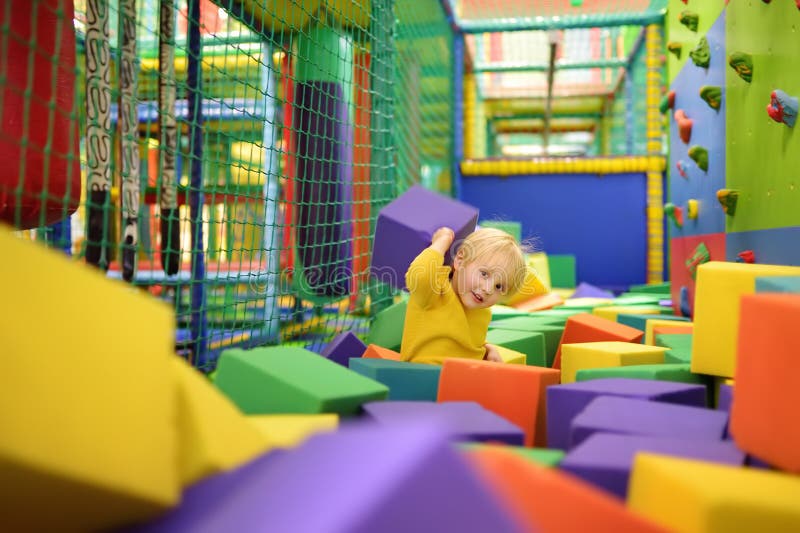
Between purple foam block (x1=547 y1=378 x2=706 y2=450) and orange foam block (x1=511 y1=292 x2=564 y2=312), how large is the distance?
1.67 meters

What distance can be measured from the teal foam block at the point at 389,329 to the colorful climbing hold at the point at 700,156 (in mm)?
1044

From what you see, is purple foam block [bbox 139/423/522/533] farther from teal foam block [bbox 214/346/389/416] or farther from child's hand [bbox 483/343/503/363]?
child's hand [bbox 483/343/503/363]

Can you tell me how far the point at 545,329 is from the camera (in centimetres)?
205

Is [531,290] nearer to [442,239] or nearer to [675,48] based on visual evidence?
[675,48]

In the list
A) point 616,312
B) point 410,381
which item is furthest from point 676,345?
point 616,312

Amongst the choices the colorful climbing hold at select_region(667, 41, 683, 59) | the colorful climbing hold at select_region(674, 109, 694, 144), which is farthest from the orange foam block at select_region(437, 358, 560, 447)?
the colorful climbing hold at select_region(667, 41, 683, 59)

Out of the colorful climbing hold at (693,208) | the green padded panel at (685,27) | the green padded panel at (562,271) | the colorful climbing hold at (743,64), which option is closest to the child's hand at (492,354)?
the colorful climbing hold at (743,64)

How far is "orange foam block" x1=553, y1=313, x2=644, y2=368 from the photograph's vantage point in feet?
5.77

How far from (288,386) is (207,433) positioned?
0.98 ft

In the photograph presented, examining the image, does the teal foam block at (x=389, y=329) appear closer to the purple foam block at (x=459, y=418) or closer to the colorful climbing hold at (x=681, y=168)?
the purple foam block at (x=459, y=418)

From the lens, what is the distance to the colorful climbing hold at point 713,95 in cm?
197

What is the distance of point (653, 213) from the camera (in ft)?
13.4

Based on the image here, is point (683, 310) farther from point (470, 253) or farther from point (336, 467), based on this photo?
point (336, 467)

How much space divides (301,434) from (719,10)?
182 centimetres
